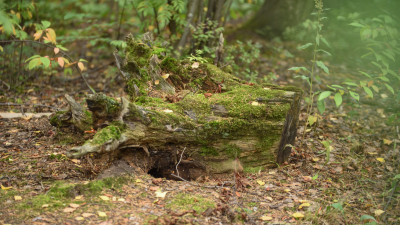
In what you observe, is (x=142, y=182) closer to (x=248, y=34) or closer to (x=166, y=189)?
(x=166, y=189)

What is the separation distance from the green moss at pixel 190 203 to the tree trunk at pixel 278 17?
7017 mm

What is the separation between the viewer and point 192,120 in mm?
3791

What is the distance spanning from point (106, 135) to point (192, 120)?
1062 millimetres

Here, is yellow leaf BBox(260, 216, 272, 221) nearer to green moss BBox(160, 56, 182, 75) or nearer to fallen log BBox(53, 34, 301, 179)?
fallen log BBox(53, 34, 301, 179)

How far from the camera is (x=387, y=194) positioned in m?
3.69

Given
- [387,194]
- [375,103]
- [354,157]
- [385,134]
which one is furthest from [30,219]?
[375,103]

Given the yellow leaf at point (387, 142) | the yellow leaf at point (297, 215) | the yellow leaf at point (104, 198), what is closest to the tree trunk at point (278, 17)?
the yellow leaf at point (387, 142)

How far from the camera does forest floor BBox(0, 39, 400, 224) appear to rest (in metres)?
2.94

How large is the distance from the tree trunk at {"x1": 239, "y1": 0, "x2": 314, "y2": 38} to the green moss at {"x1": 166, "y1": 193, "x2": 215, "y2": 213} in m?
7.02

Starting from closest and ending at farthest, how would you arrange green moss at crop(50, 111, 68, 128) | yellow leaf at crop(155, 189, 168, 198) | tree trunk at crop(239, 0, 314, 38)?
1. yellow leaf at crop(155, 189, 168, 198)
2. green moss at crop(50, 111, 68, 128)
3. tree trunk at crop(239, 0, 314, 38)

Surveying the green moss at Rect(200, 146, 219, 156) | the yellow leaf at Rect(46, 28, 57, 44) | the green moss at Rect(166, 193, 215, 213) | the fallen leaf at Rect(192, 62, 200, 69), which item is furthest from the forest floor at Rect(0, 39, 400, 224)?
the fallen leaf at Rect(192, 62, 200, 69)

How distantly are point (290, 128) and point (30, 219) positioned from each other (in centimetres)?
321

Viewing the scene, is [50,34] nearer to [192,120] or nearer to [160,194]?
[192,120]

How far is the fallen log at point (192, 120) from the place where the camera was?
3568mm
